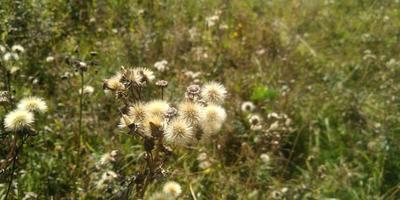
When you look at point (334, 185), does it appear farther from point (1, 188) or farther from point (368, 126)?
point (1, 188)

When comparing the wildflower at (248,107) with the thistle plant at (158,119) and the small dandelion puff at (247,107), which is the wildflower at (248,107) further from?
the thistle plant at (158,119)

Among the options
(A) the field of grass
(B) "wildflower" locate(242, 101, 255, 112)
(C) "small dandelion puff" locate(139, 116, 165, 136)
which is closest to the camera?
(C) "small dandelion puff" locate(139, 116, 165, 136)

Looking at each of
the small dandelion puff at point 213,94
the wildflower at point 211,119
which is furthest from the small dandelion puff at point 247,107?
the wildflower at point 211,119

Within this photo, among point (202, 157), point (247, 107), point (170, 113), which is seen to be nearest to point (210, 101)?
point (170, 113)

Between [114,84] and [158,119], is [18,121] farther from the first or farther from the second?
[158,119]

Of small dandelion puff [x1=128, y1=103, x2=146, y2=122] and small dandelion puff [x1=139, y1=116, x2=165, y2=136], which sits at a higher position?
small dandelion puff [x1=128, y1=103, x2=146, y2=122]

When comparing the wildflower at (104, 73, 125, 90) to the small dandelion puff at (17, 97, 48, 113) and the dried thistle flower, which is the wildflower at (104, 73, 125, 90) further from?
the small dandelion puff at (17, 97, 48, 113)

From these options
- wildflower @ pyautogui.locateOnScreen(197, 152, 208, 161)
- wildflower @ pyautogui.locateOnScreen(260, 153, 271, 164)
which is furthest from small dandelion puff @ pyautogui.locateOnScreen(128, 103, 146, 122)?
wildflower @ pyautogui.locateOnScreen(260, 153, 271, 164)
